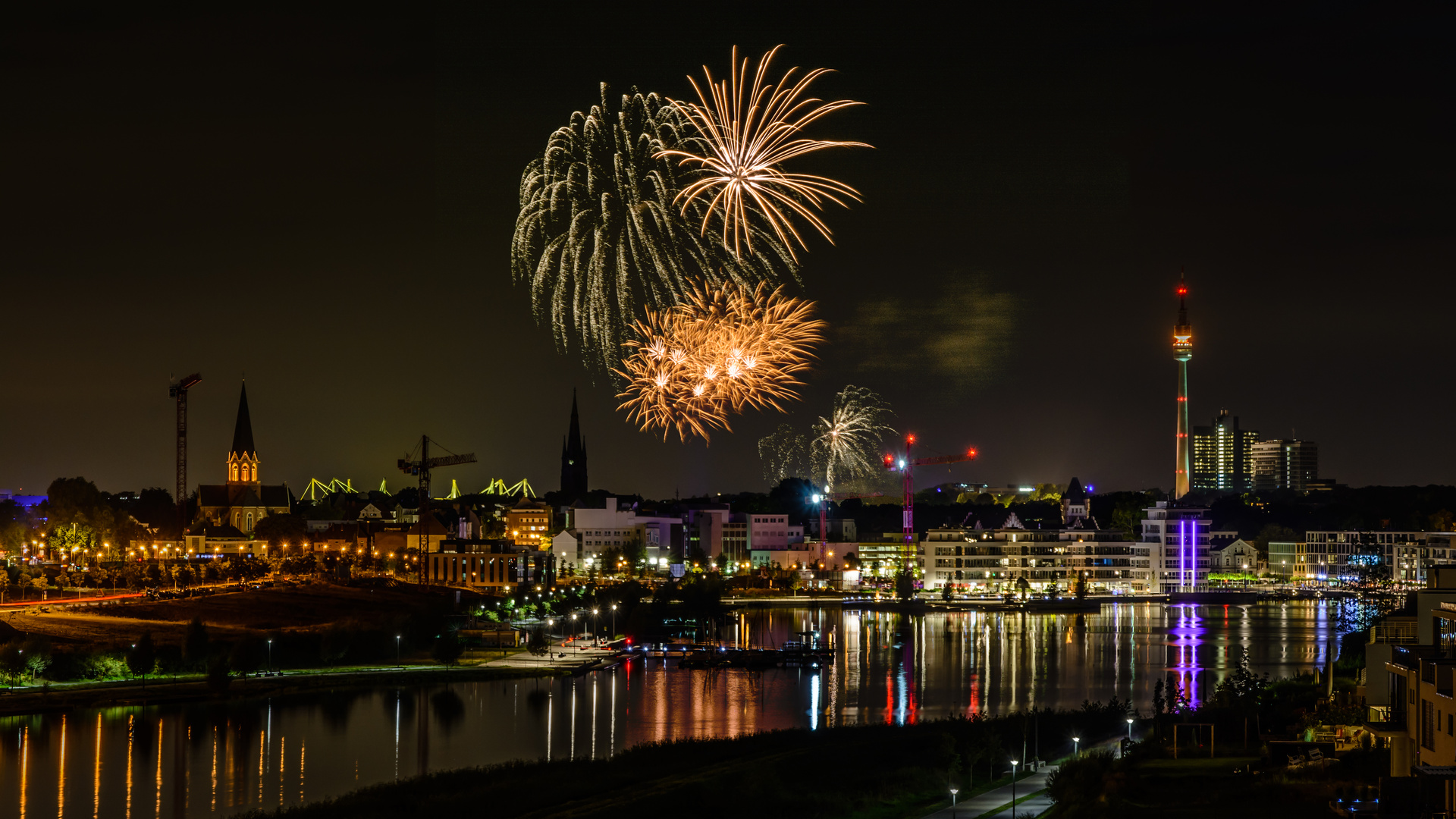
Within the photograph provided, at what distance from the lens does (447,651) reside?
118ft

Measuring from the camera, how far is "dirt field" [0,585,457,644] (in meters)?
33.2

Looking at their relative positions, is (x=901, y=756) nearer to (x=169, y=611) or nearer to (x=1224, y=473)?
(x=169, y=611)

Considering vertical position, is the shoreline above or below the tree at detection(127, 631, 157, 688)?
below

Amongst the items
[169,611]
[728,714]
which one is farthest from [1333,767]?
[169,611]

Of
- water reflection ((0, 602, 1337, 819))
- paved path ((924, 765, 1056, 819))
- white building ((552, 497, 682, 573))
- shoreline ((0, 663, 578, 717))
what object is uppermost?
→ white building ((552, 497, 682, 573))

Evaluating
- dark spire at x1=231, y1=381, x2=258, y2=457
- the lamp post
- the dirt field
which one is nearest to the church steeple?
dark spire at x1=231, y1=381, x2=258, y2=457

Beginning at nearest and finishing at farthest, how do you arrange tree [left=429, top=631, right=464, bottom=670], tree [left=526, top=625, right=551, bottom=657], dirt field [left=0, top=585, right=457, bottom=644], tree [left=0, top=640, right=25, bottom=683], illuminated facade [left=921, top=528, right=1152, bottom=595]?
tree [left=0, top=640, right=25, bottom=683], dirt field [left=0, top=585, right=457, bottom=644], tree [left=429, top=631, right=464, bottom=670], tree [left=526, top=625, right=551, bottom=657], illuminated facade [left=921, top=528, right=1152, bottom=595]

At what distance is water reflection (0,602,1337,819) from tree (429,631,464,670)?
271 centimetres

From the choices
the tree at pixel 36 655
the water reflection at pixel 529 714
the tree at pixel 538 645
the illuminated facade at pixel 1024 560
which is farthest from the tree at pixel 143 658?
the illuminated facade at pixel 1024 560

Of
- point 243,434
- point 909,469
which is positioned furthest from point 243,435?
point 909,469

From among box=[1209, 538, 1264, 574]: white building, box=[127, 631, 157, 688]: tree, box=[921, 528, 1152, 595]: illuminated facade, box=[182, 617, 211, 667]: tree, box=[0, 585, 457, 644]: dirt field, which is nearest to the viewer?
box=[127, 631, 157, 688]: tree

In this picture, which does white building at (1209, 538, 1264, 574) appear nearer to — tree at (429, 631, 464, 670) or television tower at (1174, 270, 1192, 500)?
television tower at (1174, 270, 1192, 500)

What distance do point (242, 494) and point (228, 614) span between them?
3738 cm

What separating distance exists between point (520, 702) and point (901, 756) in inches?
452
